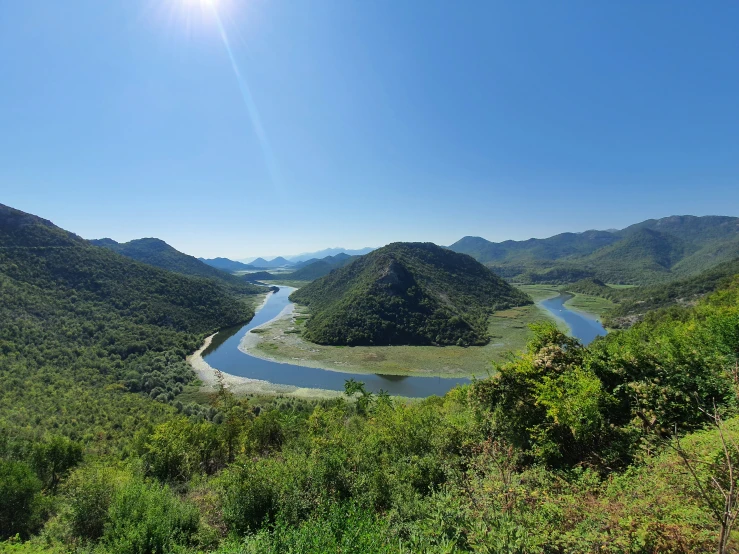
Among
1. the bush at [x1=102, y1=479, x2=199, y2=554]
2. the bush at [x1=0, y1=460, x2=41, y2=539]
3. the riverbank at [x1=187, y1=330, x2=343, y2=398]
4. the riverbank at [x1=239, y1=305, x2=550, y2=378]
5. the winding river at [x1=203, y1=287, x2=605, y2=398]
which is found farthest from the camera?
the riverbank at [x1=239, y1=305, x2=550, y2=378]

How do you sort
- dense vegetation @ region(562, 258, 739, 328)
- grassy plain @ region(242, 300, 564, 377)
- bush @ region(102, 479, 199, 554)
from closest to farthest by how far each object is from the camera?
bush @ region(102, 479, 199, 554) → grassy plain @ region(242, 300, 564, 377) → dense vegetation @ region(562, 258, 739, 328)

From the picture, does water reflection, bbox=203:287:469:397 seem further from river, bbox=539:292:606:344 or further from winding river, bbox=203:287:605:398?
river, bbox=539:292:606:344

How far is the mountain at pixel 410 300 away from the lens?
88250 mm

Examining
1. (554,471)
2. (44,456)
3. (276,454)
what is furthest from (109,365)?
(554,471)

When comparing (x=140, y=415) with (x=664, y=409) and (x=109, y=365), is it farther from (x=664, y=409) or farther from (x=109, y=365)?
(x=664, y=409)

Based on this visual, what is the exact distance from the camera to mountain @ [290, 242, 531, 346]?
290ft

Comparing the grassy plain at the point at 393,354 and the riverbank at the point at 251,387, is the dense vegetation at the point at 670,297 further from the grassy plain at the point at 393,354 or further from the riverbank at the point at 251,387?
the riverbank at the point at 251,387

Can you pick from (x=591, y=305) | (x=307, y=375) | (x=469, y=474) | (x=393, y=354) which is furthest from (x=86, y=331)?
(x=591, y=305)

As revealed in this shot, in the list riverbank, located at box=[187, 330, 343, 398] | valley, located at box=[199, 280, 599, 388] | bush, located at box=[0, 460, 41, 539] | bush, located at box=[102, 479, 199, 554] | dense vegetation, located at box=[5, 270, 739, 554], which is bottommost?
riverbank, located at box=[187, 330, 343, 398]

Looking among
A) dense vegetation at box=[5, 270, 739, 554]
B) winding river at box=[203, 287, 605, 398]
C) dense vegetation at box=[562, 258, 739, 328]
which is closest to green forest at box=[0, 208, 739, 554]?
dense vegetation at box=[5, 270, 739, 554]

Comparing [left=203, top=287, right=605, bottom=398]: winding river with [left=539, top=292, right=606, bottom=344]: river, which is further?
[left=539, top=292, right=606, bottom=344]: river

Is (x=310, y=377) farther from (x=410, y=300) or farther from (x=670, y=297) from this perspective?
(x=670, y=297)

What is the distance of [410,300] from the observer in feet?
335

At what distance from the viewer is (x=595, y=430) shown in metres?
12.3
